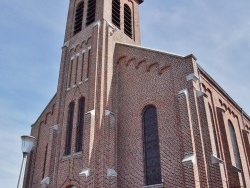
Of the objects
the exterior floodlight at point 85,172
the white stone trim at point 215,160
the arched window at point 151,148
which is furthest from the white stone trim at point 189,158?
the exterior floodlight at point 85,172

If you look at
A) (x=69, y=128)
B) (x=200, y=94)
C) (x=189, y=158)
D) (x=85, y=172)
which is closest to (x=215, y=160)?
(x=189, y=158)

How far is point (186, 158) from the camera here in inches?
441

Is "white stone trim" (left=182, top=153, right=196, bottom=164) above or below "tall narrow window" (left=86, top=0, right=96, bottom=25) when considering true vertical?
below

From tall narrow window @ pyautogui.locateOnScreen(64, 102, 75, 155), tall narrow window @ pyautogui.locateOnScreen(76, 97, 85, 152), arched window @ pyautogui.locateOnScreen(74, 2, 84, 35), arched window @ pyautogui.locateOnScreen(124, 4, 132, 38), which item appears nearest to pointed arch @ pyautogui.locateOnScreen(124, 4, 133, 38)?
arched window @ pyautogui.locateOnScreen(124, 4, 132, 38)

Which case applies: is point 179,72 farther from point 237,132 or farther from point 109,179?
point 237,132

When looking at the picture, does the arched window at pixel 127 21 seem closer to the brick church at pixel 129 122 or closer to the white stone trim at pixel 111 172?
the brick church at pixel 129 122

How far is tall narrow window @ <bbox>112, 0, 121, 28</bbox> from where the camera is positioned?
62.1 feet

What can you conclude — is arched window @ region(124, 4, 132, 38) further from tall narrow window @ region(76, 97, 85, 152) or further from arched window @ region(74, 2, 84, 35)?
tall narrow window @ region(76, 97, 85, 152)

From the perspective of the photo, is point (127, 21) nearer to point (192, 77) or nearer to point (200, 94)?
point (192, 77)

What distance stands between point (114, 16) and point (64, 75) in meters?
5.28

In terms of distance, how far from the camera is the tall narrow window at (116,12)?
18.9 metres

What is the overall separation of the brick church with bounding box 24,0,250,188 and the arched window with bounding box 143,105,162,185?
0.14ft

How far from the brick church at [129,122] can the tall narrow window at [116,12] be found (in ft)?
0.31

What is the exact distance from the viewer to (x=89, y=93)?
49.5 feet
